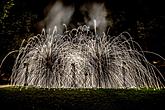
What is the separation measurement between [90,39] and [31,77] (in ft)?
10.2

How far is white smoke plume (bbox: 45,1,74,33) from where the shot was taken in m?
28.6

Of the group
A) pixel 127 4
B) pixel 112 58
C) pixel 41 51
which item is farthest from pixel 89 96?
pixel 127 4

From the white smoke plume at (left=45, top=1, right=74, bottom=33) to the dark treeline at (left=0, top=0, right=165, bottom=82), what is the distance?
5.36 feet

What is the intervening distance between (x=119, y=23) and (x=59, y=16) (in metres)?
5.83

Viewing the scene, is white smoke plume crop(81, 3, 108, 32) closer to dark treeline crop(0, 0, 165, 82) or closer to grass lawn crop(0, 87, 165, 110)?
dark treeline crop(0, 0, 165, 82)

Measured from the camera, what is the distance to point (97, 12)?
29266 mm

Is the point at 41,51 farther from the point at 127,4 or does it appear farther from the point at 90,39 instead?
the point at 127,4

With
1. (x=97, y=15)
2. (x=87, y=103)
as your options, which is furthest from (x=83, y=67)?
(x=97, y=15)

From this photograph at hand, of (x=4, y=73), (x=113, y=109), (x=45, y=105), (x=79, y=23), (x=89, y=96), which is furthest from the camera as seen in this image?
(x=79, y=23)

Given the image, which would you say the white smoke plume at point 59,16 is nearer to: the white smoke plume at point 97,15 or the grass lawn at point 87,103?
the white smoke plume at point 97,15

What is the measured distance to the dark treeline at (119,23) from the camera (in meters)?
21.8

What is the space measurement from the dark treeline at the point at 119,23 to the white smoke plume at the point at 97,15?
2.93 feet

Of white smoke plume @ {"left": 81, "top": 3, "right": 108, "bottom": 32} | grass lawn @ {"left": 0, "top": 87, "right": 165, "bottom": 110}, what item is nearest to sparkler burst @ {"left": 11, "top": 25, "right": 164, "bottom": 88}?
grass lawn @ {"left": 0, "top": 87, "right": 165, "bottom": 110}

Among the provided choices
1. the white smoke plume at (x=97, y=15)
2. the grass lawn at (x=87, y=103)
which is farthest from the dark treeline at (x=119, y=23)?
the grass lawn at (x=87, y=103)
